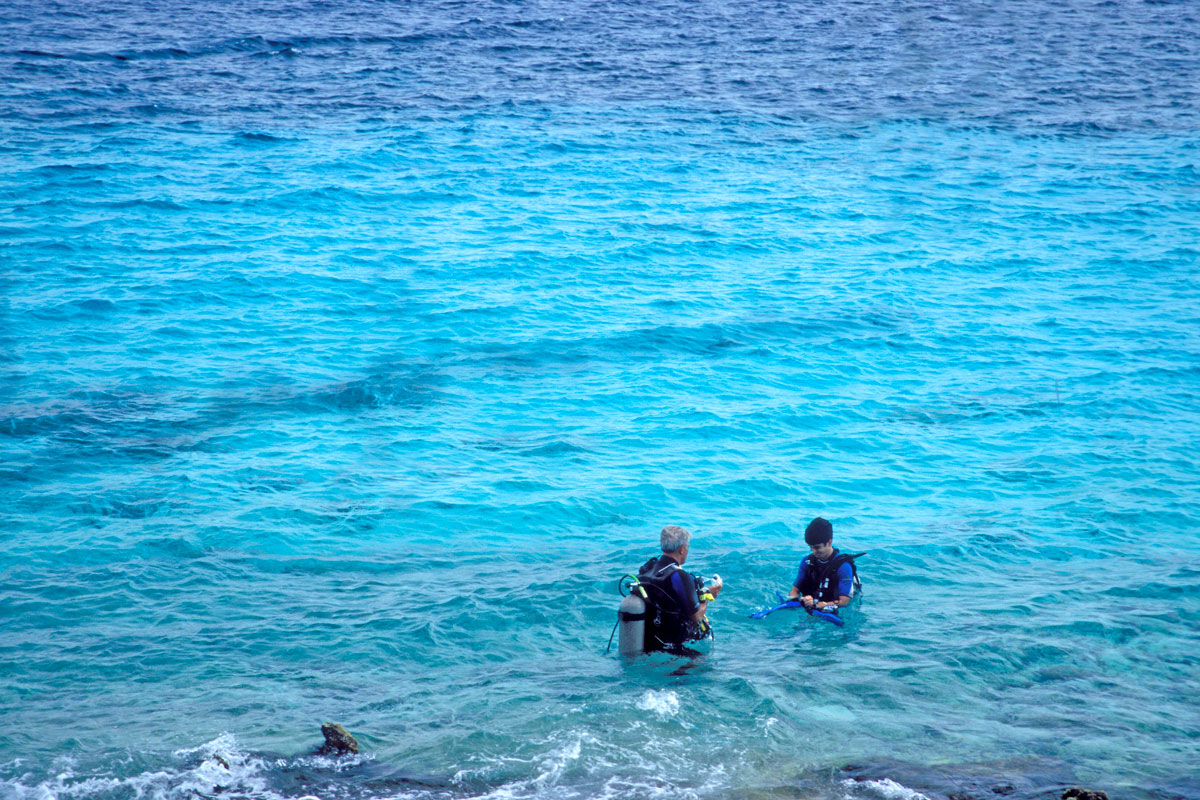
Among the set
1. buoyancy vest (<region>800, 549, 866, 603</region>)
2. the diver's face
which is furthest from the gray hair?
buoyancy vest (<region>800, 549, 866, 603</region>)

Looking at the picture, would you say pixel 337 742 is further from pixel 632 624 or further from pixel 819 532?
pixel 819 532

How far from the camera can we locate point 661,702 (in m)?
8.15

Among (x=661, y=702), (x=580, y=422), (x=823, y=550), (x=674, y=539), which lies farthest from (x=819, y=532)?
(x=580, y=422)

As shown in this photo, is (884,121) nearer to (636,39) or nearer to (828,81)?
(828,81)

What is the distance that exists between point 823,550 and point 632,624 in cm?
239

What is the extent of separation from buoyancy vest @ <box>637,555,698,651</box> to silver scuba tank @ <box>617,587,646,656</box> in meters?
0.12

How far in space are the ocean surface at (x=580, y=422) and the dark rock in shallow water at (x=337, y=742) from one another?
160 mm

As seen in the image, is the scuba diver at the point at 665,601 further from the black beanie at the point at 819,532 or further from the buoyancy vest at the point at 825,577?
the buoyancy vest at the point at 825,577

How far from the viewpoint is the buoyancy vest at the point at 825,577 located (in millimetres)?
9570

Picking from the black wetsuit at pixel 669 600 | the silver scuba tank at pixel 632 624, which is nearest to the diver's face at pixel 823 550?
the black wetsuit at pixel 669 600

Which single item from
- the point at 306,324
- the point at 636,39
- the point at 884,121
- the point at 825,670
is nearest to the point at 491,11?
the point at 636,39

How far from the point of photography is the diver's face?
31.1 ft

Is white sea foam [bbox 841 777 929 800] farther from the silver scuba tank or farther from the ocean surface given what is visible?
the silver scuba tank

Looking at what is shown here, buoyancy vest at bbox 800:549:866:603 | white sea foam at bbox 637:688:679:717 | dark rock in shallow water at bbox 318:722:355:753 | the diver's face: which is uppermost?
the diver's face
